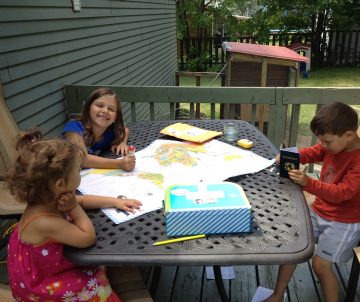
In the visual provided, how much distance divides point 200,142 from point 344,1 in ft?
53.7

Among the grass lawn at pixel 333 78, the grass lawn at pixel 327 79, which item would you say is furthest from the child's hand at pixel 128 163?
the grass lawn at pixel 333 78

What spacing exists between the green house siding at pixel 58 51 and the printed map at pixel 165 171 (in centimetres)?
156

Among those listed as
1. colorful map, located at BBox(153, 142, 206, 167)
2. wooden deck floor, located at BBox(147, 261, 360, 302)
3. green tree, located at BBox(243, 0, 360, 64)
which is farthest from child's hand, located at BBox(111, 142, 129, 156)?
green tree, located at BBox(243, 0, 360, 64)

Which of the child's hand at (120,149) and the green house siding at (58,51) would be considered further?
the green house siding at (58,51)

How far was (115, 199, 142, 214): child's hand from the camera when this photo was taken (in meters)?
1.45

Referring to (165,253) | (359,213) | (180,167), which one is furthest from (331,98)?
(165,253)

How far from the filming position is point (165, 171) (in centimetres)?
180

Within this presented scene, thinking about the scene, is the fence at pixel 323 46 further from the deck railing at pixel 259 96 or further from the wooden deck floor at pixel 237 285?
the wooden deck floor at pixel 237 285

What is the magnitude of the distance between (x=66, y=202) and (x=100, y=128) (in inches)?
43.1

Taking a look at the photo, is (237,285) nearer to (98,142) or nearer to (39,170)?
(98,142)

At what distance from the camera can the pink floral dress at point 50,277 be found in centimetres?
132

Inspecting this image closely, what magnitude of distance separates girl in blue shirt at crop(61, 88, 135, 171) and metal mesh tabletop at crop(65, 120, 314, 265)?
2.75ft

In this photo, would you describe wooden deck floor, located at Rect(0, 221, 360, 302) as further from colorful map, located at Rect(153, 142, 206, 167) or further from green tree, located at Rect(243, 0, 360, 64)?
green tree, located at Rect(243, 0, 360, 64)

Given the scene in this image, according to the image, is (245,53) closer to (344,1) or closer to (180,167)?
(180,167)
